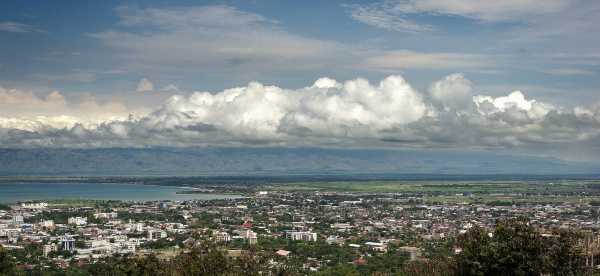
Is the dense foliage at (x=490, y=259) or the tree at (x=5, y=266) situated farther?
the tree at (x=5, y=266)

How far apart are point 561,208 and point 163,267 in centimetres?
10036

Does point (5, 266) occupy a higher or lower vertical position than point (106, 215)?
higher

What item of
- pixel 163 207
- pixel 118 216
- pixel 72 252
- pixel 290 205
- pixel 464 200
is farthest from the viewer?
pixel 464 200

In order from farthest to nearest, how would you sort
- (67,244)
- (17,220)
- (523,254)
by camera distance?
(17,220) → (67,244) → (523,254)

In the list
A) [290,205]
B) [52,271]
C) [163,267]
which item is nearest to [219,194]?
[290,205]

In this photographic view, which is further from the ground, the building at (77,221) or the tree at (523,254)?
the tree at (523,254)

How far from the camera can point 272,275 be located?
33.9m

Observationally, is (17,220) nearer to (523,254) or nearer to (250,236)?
(250,236)

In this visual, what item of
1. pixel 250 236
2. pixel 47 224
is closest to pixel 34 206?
pixel 47 224

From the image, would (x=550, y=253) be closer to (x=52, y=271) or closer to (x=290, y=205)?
(x=52, y=271)

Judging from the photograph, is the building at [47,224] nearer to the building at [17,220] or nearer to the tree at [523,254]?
the building at [17,220]

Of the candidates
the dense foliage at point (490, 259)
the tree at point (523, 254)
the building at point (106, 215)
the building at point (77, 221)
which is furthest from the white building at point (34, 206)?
the tree at point (523, 254)

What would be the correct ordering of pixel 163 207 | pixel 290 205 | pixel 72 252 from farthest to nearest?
pixel 290 205 → pixel 163 207 → pixel 72 252

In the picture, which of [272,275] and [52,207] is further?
[52,207]
